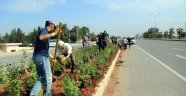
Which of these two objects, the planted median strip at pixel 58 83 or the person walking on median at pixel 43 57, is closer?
the person walking on median at pixel 43 57

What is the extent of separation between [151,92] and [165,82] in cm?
213

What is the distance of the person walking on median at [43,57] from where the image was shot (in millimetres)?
7020

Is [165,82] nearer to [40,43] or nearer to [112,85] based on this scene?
[112,85]

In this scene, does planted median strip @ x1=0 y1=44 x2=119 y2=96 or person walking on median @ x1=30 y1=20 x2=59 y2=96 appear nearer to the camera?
person walking on median @ x1=30 y1=20 x2=59 y2=96

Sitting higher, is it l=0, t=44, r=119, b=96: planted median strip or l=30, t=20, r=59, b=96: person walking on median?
l=30, t=20, r=59, b=96: person walking on median

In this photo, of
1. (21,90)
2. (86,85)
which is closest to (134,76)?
(86,85)

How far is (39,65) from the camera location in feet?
23.9

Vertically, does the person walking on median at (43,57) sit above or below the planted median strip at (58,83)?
above

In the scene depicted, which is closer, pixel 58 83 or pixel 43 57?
pixel 43 57

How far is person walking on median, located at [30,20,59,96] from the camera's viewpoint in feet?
23.0

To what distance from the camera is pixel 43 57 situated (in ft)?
23.7

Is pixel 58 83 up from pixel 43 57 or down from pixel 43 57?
down

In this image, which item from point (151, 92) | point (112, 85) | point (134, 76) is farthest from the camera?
point (134, 76)

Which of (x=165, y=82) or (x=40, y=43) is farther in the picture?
(x=165, y=82)
